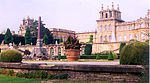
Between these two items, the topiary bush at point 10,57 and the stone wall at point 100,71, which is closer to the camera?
the stone wall at point 100,71

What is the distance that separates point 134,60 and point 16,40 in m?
65.3

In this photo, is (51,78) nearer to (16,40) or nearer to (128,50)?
(128,50)

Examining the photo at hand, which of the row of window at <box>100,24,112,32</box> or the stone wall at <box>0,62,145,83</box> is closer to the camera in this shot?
the stone wall at <box>0,62,145,83</box>

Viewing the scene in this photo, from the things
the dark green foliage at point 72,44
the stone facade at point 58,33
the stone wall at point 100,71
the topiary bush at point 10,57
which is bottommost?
the stone wall at point 100,71

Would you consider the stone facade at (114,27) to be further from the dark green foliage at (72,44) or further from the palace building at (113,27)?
the dark green foliage at (72,44)

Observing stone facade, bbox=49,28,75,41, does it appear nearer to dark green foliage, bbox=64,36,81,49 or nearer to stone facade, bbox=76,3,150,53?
stone facade, bbox=76,3,150,53

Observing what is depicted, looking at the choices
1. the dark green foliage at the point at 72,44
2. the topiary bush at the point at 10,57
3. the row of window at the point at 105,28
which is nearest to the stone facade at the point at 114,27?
the row of window at the point at 105,28

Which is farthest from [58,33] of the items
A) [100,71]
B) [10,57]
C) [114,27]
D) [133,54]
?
[133,54]

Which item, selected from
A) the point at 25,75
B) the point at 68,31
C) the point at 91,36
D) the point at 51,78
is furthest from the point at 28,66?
the point at 68,31

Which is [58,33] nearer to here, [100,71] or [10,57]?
[10,57]

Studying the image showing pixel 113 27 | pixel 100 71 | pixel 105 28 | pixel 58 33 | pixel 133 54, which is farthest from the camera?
pixel 58 33

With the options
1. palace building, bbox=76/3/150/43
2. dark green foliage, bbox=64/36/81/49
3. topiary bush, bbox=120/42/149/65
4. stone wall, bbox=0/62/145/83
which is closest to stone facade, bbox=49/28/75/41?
A: palace building, bbox=76/3/150/43

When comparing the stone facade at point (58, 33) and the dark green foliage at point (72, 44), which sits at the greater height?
the stone facade at point (58, 33)

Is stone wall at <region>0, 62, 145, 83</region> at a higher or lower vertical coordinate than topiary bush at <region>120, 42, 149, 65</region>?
lower
